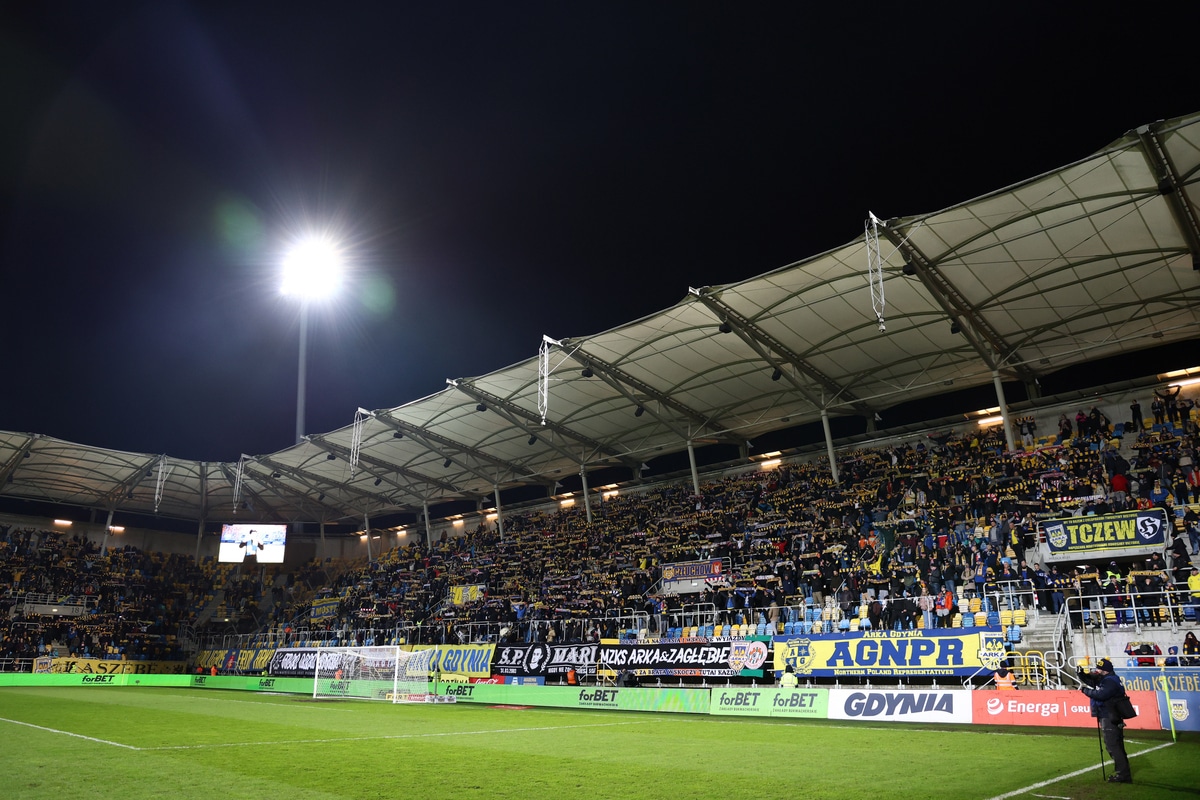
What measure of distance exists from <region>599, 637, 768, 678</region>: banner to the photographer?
15690 mm

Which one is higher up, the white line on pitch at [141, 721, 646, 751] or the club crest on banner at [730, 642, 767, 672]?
the club crest on banner at [730, 642, 767, 672]

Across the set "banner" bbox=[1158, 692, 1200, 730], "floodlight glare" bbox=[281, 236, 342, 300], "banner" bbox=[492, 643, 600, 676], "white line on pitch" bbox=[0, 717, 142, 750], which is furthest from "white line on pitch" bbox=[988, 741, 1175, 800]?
"floodlight glare" bbox=[281, 236, 342, 300]

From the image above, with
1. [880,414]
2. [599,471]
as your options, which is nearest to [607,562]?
[599,471]

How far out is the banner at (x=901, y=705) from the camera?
16.3 m

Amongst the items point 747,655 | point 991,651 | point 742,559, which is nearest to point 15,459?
point 742,559

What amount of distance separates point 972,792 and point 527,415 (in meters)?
30.7

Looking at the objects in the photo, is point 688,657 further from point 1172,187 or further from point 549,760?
point 1172,187

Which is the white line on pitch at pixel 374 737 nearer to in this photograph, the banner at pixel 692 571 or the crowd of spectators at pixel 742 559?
the crowd of spectators at pixel 742 559

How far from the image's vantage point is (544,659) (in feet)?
99.2

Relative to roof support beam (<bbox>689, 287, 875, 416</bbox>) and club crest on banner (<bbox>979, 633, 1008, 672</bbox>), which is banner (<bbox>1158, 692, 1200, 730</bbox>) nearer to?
club crest on banner (<bbox>979, 633, 1008, 672</bbox>)

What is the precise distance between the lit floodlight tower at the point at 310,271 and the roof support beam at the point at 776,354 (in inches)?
1100

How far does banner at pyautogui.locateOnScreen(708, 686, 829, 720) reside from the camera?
1834cm

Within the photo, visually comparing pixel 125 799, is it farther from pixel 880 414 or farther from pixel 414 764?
pixel 880 414

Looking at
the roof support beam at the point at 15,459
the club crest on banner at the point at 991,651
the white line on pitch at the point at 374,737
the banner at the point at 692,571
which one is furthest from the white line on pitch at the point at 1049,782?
the roof support beam at the point at 15,459
